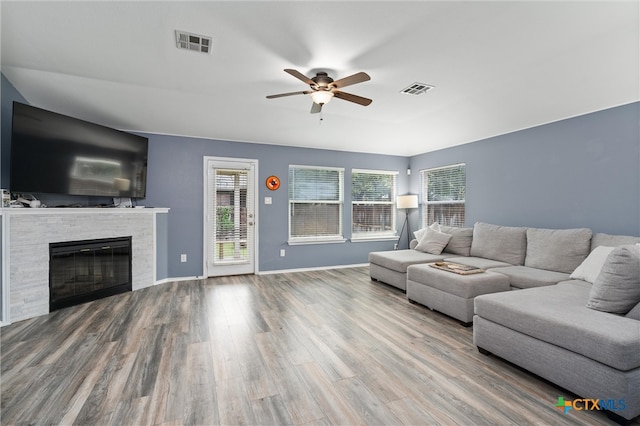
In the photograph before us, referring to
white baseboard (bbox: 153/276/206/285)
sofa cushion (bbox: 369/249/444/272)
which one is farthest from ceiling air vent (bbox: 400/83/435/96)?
white baseboard (bbox: 153/276/206/285)

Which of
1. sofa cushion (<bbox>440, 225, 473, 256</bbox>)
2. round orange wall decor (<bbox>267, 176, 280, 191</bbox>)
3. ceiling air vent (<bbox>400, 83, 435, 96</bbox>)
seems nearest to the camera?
ceiling air vent (<bbox>400, 83, 435, 96</bbox>)

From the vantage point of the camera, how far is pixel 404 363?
2.24 m

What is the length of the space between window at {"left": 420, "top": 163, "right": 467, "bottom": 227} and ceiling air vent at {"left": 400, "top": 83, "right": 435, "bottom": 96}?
8.01 ft

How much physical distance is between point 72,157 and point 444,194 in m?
5.98

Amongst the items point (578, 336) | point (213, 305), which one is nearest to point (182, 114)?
point (213, 305)

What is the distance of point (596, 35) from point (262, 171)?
4.48 meters

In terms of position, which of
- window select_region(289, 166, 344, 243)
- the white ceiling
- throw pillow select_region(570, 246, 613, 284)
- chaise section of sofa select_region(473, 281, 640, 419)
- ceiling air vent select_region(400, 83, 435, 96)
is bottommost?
chaise section of sofa select_region(473, 281, 640, 419)

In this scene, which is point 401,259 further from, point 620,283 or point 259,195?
point 259,195

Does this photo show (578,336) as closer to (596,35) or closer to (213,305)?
(596,35)

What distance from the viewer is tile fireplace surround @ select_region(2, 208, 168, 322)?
2.98 m

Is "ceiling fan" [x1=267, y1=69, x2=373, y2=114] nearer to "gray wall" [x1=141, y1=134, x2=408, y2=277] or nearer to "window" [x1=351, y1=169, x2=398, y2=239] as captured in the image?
"gray wall" [x1=141, y1=134, x2=408, y2=277]

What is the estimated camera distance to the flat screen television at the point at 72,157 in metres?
3.06

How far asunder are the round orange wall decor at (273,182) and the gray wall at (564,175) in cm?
347

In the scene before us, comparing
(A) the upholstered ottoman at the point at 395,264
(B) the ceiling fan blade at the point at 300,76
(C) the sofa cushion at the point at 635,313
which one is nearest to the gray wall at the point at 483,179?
(A) the upholstered ottoman at the point at 395,264
